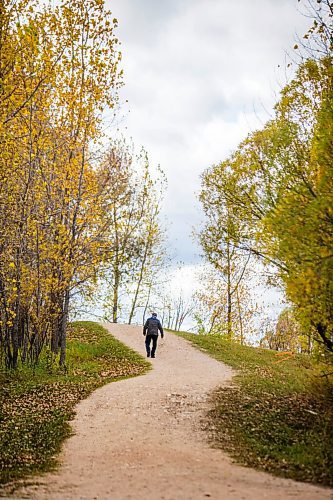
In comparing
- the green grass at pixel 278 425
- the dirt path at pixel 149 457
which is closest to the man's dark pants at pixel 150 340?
the green grass at pixel 278 425

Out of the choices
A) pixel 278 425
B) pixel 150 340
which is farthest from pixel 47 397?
pixel 150 340

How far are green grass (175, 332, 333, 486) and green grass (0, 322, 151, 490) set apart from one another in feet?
10.2

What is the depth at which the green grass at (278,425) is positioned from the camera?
7.33 metres

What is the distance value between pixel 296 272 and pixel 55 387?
7.88 meters

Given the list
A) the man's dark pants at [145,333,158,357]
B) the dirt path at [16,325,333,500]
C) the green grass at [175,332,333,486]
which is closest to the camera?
the dirt path at [16,325,333,500]

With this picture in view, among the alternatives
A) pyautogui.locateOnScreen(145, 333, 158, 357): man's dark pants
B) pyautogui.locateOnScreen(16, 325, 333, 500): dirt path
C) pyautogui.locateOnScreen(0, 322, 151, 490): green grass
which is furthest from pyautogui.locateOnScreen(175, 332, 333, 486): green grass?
pyautogui.locateOnScreen(145, 333, 158, 357): man's dark pants

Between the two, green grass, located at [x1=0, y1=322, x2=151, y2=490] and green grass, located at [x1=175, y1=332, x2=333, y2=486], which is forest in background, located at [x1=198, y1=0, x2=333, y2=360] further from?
green grass, located at [x1=0, y1=322, x2=151, y2=490]

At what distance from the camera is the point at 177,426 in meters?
9.76

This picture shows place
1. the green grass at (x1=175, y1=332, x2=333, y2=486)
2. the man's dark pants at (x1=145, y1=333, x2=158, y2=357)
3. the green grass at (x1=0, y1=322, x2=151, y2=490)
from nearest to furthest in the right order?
the green grass at (x1=175, y1=332, x2=333, y2=486), the green grass at (x1=0, y1=322, x2=151, y2=490), the man's dark pants at (x1=145, y1=333, x2=158, y2=357)

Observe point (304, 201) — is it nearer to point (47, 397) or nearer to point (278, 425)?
point (278, 425)

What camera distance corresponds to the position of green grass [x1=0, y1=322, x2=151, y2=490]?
8070mm

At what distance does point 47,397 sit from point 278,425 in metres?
6.09

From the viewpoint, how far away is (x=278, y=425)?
31.4 ft

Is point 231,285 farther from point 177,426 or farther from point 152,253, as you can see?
point 177,426
